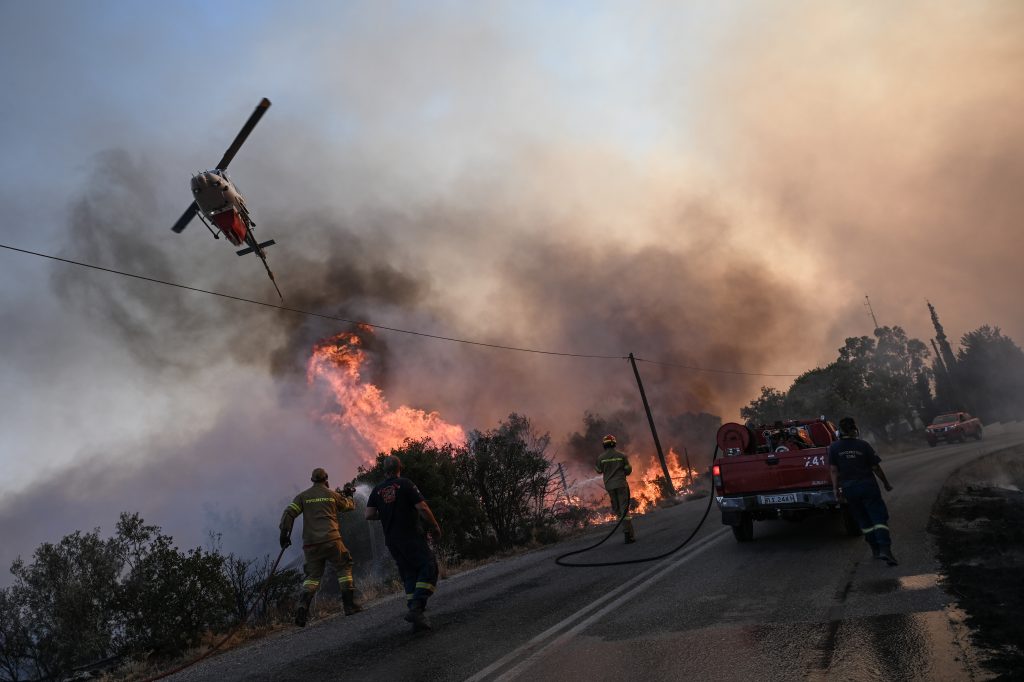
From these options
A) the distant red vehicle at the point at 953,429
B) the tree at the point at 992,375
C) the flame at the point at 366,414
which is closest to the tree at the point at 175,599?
the flame at the point at 366,414

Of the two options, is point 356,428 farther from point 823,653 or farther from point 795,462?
point 823,653

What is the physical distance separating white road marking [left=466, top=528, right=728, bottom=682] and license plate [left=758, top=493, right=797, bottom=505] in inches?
52.4

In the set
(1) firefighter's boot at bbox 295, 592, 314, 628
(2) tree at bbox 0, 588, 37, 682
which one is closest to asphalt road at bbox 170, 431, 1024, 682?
(1) firefighter's boot at bbox 295, 592, 314, 628

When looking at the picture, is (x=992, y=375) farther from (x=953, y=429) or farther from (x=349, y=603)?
(x=349, y=603)

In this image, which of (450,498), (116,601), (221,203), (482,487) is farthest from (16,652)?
(221,203)

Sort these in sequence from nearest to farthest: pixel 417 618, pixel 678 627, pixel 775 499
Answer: pixel 678 627 → pixel 417 618 → pixel 775 499

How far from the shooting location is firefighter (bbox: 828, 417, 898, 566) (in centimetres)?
652

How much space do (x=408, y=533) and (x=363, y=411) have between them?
1648 inches

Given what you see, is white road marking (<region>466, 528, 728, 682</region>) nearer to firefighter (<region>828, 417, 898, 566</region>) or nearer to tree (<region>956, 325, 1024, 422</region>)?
firefighter (<region>828, 417, 898, 566</region>)

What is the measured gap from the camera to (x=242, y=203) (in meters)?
19.0

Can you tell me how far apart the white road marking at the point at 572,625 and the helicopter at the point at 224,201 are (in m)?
14.0

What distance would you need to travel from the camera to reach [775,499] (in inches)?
324

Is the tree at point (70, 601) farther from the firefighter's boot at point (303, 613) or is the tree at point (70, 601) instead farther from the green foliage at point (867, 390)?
the green foliage at point (867, 390)

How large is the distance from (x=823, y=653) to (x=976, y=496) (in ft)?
31.6
